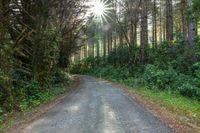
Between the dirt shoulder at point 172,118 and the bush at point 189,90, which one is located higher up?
the bush at point 189,90

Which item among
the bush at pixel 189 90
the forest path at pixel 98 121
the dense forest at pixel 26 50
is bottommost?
the forest path at pixel 98 121

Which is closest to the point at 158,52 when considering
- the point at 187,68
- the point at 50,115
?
the point at 187,68

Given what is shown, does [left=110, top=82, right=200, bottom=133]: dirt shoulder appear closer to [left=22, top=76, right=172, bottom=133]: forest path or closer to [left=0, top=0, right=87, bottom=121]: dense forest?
[left=22, top=76, right=172, bottom=133]: forest path

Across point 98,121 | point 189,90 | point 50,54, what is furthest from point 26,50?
point 98,121

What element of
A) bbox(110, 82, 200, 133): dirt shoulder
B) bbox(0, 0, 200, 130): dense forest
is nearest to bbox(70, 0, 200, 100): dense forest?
bbox(0, 0, 200, 130): dense forest

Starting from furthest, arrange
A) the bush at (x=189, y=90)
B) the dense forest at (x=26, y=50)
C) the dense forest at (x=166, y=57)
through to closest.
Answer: the dense forest at (x=166, y=57), the bush at (x=189, y=90), the dense forest at (x=26, y=50)

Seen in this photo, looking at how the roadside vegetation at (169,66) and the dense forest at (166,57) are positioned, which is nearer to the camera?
the roadside vegetation at (169,66)

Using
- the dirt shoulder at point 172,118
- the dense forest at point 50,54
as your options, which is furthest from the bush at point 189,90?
the dirt shoulder at point 172,118

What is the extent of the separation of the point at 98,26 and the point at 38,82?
45.0 m

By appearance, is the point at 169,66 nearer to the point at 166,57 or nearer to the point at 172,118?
the point at 166,57

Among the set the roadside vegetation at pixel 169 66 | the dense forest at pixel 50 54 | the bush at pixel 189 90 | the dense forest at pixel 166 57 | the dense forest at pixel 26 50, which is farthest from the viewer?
the dense forest at pixel 166 57

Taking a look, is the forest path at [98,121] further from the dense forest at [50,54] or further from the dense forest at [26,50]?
the dense forest at [50,54]

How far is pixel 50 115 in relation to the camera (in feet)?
46.2

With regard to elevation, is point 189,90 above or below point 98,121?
above
